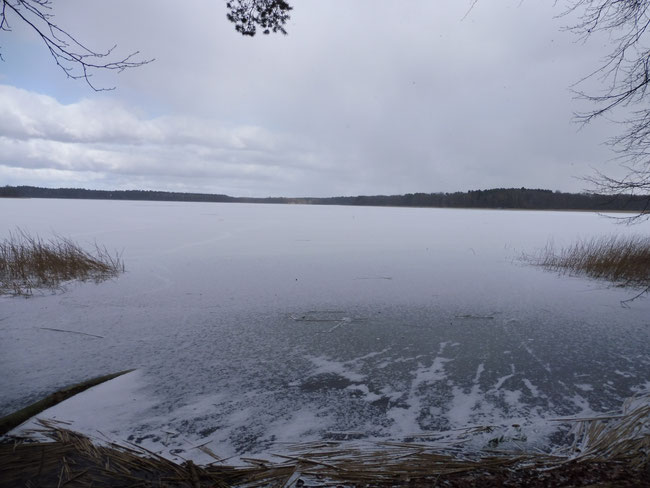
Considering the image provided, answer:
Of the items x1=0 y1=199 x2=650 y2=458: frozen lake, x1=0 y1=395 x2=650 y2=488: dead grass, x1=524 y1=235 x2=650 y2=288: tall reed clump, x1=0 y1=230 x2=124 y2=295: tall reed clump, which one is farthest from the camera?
x1=524 y1=235 x2=650 y2=288: tall reed clump

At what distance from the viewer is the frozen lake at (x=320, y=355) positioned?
11.0 feet

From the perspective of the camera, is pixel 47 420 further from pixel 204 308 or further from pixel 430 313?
pixel 430 313

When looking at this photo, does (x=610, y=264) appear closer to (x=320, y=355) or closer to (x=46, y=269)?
(x=320, y=355)

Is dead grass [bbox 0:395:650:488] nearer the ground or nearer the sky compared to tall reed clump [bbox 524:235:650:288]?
nearer the ground

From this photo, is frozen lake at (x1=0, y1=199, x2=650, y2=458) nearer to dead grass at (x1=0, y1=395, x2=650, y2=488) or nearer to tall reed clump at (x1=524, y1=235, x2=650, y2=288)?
dead grass at (x1=0, y1=395, x2=650, y2=488)

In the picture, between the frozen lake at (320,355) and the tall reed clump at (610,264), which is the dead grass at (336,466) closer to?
the frozen lake at (320,355)

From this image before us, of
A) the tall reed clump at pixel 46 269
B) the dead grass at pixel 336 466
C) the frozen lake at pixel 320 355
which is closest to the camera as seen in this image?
the dead grass at pixel 336 466

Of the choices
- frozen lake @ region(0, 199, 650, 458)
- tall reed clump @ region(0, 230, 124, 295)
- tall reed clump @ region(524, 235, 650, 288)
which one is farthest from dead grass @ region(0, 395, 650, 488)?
tall reed clump @ region(524, 235, 650, 288)

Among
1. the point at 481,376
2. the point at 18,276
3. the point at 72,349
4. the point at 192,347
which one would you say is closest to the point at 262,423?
the point at 192,347

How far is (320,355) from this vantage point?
16.0 ft

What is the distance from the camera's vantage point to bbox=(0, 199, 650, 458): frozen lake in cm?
335

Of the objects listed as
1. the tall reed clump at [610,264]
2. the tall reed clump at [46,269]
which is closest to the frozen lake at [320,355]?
the tall reed clump at [46,269]

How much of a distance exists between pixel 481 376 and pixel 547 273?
8.41 metres

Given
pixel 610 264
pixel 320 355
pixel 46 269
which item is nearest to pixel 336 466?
pixel 320 355
